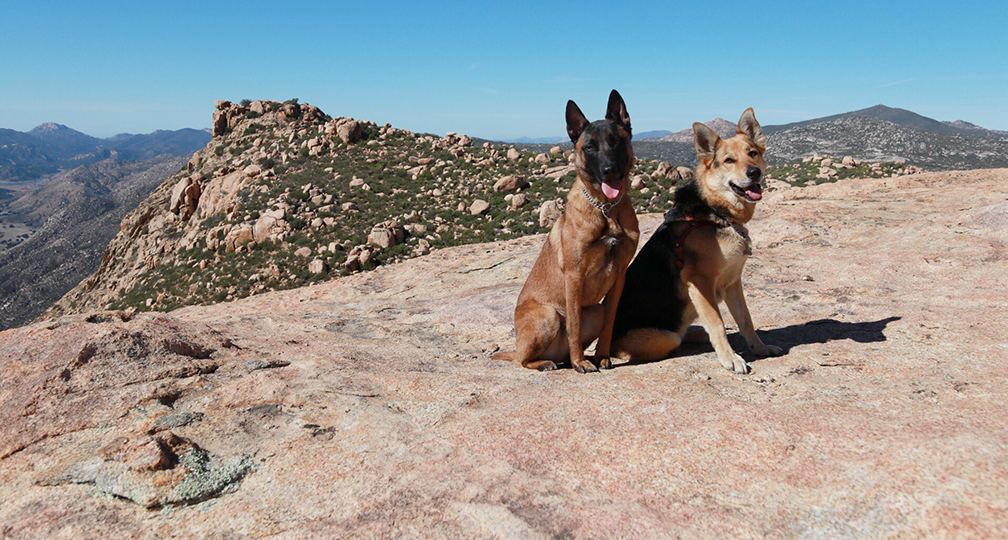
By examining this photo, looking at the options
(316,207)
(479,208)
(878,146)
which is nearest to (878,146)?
(878,146)

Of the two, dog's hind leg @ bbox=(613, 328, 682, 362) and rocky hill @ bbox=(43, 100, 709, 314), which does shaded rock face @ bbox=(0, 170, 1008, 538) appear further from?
rocky hill @ bbox=(43, 100, 709, 314)

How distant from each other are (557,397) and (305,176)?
1251 inches

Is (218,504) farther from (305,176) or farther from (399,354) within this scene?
(305,176)

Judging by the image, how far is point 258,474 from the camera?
3078 mm

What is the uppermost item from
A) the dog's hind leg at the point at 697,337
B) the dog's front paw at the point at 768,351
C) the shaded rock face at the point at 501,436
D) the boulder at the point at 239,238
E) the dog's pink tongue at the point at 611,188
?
the dog's pink tongue at the point at 611,188

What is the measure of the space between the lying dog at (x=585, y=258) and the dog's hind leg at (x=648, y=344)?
0.83 feet

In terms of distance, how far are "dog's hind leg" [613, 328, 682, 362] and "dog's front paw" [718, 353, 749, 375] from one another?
65 centimetres

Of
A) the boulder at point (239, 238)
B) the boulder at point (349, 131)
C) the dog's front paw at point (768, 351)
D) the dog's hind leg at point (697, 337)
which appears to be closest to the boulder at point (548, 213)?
the boulder at point (239, 238)

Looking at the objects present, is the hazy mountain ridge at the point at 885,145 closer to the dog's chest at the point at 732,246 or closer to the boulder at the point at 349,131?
the boulder at the point at 349,131

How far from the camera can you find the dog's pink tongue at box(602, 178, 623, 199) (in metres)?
4.88

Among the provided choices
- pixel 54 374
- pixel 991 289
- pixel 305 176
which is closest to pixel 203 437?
pixel 54 374

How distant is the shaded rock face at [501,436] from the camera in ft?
8.48

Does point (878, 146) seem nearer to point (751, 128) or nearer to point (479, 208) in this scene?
point (479, 208)

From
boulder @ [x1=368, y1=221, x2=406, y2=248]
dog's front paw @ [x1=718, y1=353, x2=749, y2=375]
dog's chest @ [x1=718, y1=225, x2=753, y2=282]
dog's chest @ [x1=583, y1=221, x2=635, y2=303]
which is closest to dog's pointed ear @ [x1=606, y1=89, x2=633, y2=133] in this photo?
dog's chest @ [x1=583, y1=221, x2=635, y2=303]
